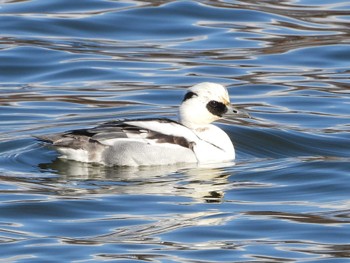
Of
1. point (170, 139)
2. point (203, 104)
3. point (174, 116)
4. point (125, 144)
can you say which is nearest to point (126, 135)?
point (125, 144)

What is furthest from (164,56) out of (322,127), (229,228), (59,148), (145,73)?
(229,228)

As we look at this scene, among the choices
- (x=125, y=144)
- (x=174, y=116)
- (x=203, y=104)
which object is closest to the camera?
(x=125, y=144)

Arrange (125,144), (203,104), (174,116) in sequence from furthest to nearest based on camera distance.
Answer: (174,116), (203,104), (125,144)

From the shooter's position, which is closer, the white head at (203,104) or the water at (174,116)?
the water at (174,116)

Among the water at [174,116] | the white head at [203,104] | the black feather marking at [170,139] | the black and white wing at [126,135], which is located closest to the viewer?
the water at [174,116]

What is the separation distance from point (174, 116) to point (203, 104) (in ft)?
6.62

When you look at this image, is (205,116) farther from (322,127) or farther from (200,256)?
(200,256)

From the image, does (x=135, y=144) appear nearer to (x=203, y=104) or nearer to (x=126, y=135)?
(x=126, y=135)

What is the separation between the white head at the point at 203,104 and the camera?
534 inches

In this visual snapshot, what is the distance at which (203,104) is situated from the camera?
13578 mm

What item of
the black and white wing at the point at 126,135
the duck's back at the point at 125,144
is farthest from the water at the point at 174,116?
the black and white wing at the point at 126,135

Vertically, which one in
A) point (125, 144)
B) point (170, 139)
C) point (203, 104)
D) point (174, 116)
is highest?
point (174, 116)

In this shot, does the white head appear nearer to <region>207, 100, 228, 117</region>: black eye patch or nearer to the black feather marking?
<region>207, 100, 228, 117</region>: black eye patch

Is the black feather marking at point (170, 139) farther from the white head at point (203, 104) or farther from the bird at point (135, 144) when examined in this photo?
the white head at point (203, 104)
